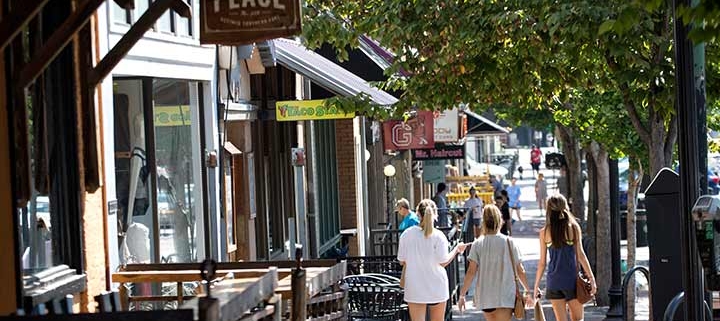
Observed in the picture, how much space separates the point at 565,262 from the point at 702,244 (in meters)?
4.42

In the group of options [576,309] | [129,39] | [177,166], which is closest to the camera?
[129,39]

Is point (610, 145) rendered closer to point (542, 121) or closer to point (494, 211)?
point (494, 211)

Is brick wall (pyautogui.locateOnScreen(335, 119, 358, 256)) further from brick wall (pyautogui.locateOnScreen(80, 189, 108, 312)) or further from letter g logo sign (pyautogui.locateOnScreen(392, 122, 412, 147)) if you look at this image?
brick wall (pyautogui.locateOnScreen(80, 189, 108, 312))

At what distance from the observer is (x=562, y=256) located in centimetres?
1199

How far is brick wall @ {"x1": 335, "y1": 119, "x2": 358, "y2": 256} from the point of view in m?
21.8

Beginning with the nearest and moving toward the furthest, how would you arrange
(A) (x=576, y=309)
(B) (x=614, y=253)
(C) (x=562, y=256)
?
(C) (x=562, y=256), (A) (x=576, y=309), (B) (x=614, y=253)

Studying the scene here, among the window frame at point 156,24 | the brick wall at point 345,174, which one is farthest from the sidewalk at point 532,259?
the window frame at point 156,24

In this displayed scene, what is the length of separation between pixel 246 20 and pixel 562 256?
5.25m

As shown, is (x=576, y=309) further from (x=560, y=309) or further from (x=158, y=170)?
(x=158, y=170)

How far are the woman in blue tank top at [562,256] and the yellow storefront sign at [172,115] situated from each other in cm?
351

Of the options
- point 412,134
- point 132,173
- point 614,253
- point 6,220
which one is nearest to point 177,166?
point 132,173

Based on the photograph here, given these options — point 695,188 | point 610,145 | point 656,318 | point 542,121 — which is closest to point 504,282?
point 656,318

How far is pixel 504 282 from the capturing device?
1178 centimetres

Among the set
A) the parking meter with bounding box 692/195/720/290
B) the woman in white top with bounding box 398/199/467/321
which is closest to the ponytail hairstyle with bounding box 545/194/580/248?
the woman in white top with bounding box 398/199/467/321
